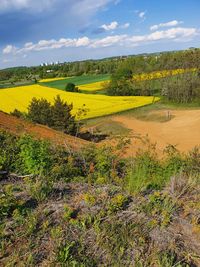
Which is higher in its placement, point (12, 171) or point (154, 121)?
point (12, 171)

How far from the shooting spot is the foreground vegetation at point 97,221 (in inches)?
136

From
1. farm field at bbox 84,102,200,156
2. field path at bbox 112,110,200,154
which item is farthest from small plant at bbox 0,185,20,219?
farm field at bbox 84,102,200,156

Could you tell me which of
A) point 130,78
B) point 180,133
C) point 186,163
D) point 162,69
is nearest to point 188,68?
point 162,69

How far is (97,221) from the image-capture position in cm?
392

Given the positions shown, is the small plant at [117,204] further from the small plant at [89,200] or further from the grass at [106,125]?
the grass at [106,125]

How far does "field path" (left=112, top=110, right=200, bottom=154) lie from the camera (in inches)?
1276

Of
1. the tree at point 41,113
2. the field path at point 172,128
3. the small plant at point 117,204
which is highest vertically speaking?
the small plant at point 117,204

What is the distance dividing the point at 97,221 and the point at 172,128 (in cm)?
3625

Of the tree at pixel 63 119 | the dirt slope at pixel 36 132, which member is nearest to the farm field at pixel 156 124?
the tree at pixel 63 119

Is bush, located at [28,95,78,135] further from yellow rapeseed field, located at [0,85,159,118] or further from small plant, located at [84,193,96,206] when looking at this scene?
small plant, located at [84,193,96,206]

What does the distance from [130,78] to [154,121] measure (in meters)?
28.8

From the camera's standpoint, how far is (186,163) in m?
7.33

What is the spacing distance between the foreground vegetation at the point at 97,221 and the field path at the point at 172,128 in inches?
957

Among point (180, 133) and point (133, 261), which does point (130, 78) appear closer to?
point (180, 133)
